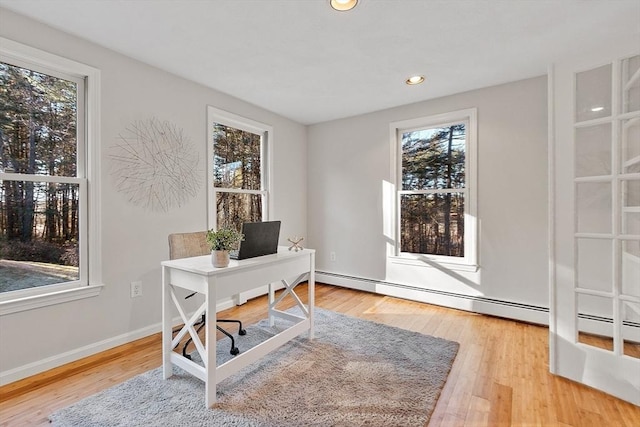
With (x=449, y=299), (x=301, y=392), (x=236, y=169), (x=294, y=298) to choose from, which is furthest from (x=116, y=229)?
(x=449, y=299)

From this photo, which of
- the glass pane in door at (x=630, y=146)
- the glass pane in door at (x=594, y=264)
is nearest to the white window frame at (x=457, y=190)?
the glass pane in door at (x=594, y=264)

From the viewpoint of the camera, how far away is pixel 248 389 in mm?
1823

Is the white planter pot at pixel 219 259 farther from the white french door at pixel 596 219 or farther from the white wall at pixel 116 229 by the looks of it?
the white french door at pixel 596 219

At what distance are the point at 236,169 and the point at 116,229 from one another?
4.92ft

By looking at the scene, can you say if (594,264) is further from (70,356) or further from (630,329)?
(70,356)

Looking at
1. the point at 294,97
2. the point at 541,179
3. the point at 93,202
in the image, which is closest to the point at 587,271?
the point at 541,179

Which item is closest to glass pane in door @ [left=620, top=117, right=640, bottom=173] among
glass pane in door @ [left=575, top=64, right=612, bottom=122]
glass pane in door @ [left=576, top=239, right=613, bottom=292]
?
glass pane in door @ [left=575, top=64, right=612, bottom=122]

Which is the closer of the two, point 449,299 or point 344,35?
point 344,35

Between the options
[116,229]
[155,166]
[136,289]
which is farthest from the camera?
[155,166]

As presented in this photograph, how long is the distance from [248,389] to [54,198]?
200 cm

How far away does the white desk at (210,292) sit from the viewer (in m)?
1.67

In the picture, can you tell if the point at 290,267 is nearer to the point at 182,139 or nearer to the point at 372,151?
the point at 182,139

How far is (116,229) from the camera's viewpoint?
2.42 metres

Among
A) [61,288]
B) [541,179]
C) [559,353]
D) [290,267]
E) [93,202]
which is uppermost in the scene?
[541,179]
